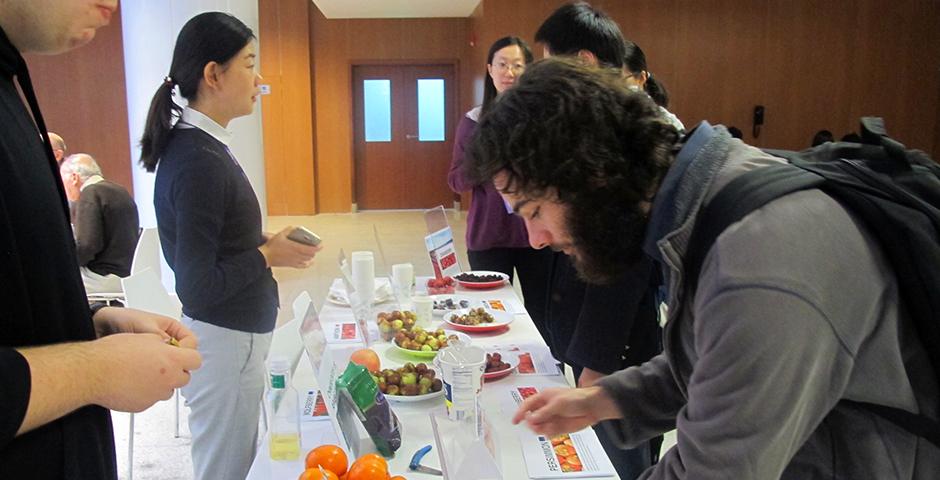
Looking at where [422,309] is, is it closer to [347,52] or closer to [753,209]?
[753,209]

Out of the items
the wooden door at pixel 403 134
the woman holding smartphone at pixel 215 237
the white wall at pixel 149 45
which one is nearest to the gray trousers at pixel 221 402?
the woman holding smartphone at pixel 215 237

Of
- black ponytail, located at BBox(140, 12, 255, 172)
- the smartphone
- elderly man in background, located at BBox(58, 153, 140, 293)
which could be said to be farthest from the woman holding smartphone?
elderly man in background, located at BBox(58, 153, 140, 293)

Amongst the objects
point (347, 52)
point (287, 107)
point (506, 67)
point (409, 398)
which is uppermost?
point (347, 52)

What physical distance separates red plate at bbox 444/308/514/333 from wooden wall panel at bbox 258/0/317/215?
288 inches

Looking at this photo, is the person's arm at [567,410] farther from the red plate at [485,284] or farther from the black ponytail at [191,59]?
the red plate at [485,284]

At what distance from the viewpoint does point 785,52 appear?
7.87 metres

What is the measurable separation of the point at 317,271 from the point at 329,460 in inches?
207

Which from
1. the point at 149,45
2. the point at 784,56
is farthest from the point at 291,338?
the point at 784,56

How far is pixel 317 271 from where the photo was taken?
20.8ft

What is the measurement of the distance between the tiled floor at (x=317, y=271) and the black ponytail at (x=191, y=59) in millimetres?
1090

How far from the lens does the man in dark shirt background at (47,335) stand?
0.79 metres

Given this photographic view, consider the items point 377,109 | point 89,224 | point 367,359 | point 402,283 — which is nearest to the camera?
point 367,359

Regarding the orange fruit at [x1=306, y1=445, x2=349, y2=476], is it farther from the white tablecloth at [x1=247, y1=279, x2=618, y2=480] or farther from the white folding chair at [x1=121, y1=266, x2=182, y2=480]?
the white folding chair at [x1=121, y1=266, x2=182, y2=480]

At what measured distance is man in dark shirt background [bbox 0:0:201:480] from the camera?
786mm
